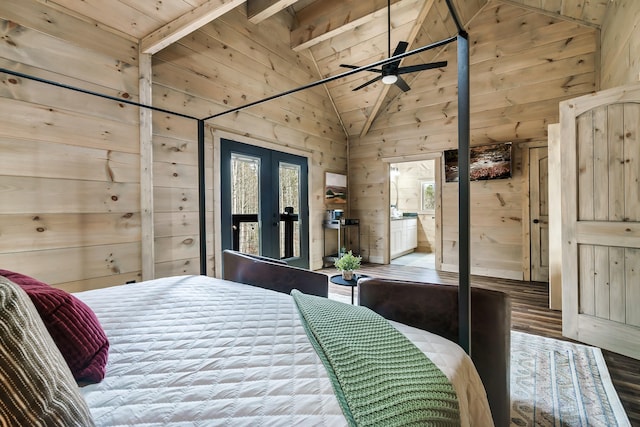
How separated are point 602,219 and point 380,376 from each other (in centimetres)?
262

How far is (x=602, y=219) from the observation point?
2.32m

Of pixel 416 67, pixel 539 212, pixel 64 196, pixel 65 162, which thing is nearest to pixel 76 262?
pixel 64 196

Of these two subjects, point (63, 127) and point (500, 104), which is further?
point (500, 104)

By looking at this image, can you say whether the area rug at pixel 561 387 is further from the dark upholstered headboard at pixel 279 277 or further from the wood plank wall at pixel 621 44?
the wood plank wall at pixel 621 44

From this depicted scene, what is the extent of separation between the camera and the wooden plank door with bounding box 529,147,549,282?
169 inches

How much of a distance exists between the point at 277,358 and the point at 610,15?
195 inches

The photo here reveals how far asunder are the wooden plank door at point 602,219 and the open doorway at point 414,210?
396 cm

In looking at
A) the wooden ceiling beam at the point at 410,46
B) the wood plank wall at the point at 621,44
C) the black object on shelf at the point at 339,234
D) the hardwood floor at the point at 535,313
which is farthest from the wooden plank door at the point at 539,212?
the black object on shelf at the point at 339,234

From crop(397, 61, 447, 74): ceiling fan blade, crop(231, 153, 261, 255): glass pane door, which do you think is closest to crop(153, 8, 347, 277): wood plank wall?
crop(231, 153, 261, 255): glass pane door

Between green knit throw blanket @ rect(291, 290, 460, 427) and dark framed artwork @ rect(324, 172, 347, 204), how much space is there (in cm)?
441

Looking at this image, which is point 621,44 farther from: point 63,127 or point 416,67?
point 63,127

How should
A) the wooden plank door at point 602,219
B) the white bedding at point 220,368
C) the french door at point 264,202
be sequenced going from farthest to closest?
the french door at point 264,202, the wooden plank door at point 602,219, the white bedding at point 220,368

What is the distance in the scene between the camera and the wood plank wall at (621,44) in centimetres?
242

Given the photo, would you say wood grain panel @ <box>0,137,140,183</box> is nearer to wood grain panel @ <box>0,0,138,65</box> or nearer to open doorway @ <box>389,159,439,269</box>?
wood grain panel @ <box>0,0,138,65</box>
